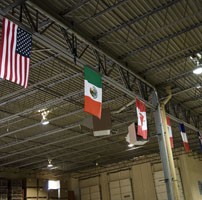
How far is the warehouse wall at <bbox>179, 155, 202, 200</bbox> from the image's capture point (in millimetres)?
Answer: 24125

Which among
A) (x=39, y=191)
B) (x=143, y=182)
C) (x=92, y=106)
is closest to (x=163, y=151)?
(x=92, y=106)

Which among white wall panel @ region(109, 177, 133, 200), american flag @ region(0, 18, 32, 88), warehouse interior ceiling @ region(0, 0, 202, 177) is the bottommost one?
white wall panel @ region(109, 177, 133, 200)

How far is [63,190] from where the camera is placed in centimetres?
2923

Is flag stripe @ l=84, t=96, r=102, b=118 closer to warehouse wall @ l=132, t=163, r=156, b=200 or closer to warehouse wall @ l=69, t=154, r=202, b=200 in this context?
warehouse wall @ l=69, t=154, r=202, b=200

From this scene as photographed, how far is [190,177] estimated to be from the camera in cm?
2453

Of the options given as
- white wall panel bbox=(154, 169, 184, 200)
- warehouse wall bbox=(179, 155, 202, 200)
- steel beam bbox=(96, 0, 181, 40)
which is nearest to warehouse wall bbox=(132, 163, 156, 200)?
white wall panel bbox=(154, 169, 184, 200)

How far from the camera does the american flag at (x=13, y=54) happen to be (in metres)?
6.44

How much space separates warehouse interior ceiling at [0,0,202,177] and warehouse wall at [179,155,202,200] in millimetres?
4715

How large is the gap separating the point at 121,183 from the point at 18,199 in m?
9.65

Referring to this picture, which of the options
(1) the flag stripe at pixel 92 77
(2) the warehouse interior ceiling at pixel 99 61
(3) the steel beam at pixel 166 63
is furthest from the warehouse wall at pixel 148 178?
(1) the flag stripe at pixel 92 77

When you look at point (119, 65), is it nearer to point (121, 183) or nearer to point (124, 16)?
point (124, 16)

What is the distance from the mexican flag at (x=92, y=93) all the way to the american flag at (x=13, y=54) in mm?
2102

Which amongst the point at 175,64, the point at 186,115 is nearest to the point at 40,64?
the point at 175,64

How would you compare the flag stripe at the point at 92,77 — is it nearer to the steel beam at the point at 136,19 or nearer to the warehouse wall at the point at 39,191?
the steel beam at the point at 136,19
